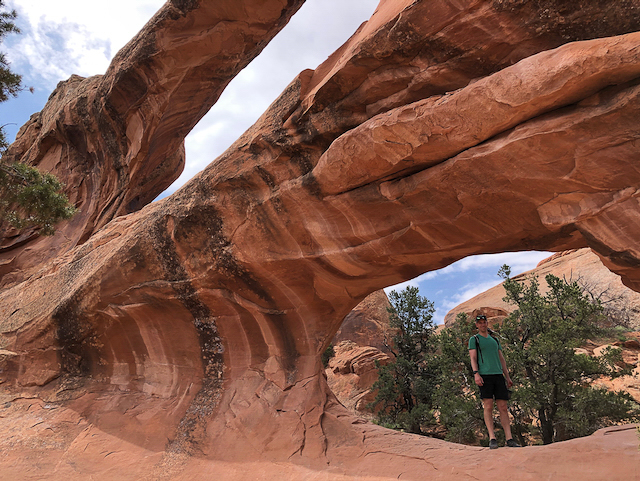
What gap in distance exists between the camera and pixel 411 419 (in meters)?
11.9

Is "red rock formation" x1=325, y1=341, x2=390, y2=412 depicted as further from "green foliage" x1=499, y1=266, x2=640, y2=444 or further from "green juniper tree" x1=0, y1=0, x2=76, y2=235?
"green juniper tree" x1=0, y1=0, x2=76, y2=235

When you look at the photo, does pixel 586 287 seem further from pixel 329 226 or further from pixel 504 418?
pixel 329 226

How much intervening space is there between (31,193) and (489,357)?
10257 mm

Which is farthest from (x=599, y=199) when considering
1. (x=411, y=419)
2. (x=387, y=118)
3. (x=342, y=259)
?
(x=411, y=419)

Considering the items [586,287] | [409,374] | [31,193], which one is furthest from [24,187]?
[586,287]

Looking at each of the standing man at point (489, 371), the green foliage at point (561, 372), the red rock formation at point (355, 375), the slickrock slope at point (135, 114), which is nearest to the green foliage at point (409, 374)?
the red rock formation at point (355, 375)

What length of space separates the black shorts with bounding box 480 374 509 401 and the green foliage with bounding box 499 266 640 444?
292 cm

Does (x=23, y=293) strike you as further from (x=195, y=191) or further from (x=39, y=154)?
(x=39, y=154)

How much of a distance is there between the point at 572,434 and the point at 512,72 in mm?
8021

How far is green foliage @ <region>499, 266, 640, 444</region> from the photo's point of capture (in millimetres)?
8500

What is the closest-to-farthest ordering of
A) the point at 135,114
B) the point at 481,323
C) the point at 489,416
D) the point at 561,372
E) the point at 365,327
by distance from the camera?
the point at 489,416, the point at 481,323, the point at 561,372, the point at 135,114, the point at 365,327

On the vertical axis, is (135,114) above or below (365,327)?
above

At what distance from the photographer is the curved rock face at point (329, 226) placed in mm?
4812

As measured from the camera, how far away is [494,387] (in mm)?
6410
